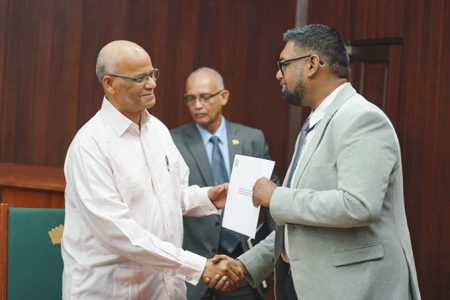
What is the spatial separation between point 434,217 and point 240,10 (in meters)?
1.86

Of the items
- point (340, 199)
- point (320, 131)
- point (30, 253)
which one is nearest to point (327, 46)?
point (320, 131)

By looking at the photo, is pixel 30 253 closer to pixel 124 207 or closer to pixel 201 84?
pixel 124 207

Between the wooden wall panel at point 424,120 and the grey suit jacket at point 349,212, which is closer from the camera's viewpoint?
the grey suit jacket at point 349,212

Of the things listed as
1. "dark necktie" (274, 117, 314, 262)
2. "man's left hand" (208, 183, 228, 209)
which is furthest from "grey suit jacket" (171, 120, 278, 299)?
"dark necktie" (274, 117, 314, 262)

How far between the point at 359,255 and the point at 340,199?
0.21m

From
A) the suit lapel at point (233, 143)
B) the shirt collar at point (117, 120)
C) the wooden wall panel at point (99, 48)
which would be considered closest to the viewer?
the shirt collar at point (117, 120)

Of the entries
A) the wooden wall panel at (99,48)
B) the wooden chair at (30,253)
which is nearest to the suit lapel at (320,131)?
the wooden chair at (30,253)

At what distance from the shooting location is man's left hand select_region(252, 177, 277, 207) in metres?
2.70

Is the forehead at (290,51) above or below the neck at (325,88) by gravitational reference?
above

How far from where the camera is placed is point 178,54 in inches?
196

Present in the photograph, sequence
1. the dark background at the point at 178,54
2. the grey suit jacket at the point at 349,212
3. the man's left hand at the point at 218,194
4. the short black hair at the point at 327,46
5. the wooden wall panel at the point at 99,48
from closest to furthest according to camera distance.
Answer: the grey suit jacket at the point at 349,212, the short black hair at the point at 327,46, the man's left hand at the point at 218,194, the dark background at the point at 178,54, the wooden wall panel at the point at 99,48

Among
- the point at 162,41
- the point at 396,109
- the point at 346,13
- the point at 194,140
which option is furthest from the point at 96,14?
the point at 396,109

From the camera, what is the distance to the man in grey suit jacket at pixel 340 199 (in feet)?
8.09

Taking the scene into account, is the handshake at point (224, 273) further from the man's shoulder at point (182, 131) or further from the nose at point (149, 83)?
the man's shoulder at point (182, 131)
